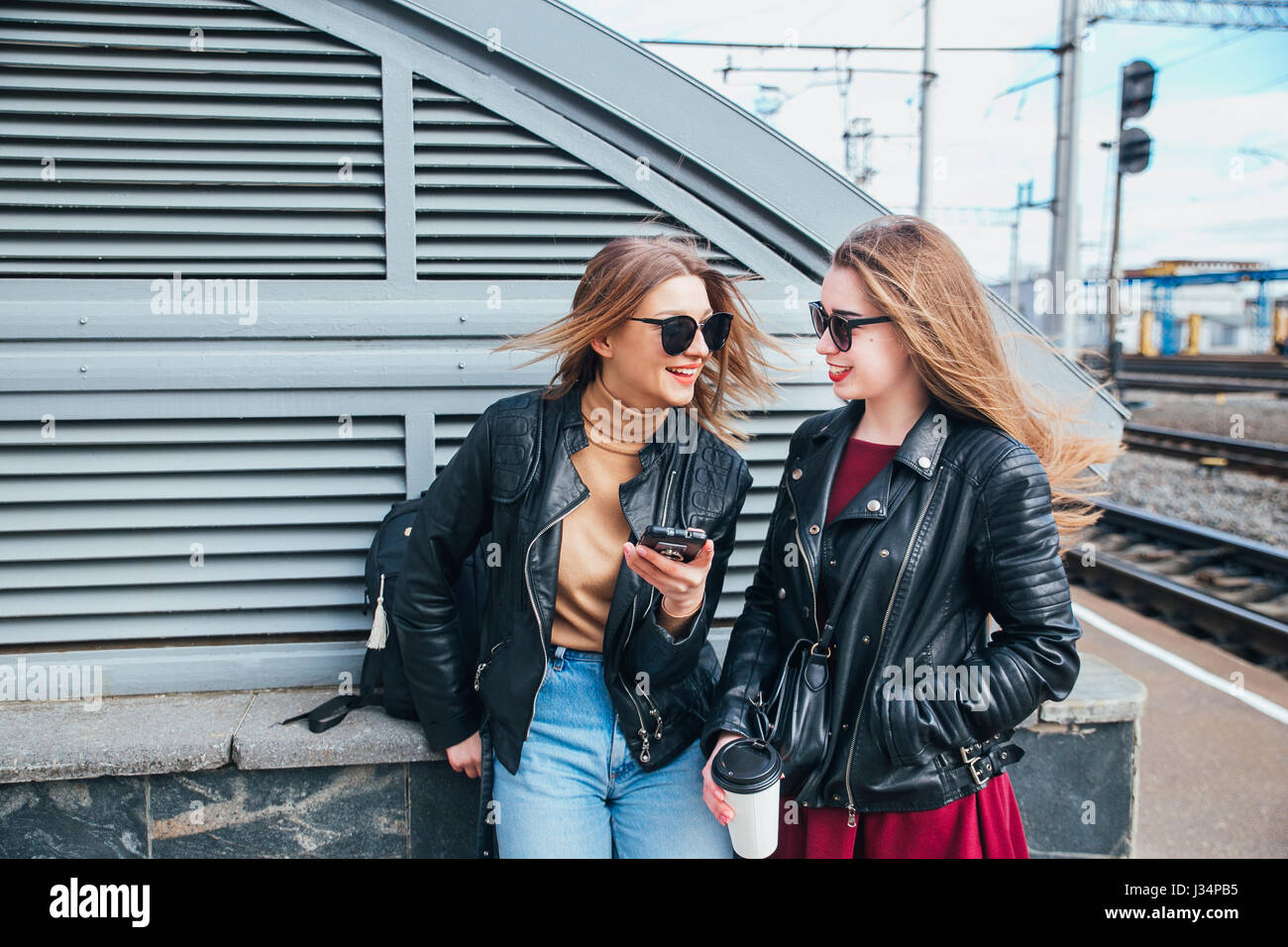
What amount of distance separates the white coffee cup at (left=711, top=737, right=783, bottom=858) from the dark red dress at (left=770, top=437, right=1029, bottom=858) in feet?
0.73

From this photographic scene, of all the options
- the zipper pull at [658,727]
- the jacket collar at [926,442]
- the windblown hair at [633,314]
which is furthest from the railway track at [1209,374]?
the zipper pull at [658,727]

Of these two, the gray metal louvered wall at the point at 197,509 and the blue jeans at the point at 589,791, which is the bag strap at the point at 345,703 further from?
the blue jeans at the point at 589,791

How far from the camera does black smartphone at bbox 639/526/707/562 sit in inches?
81.3

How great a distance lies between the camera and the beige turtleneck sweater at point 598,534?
241 centimetres

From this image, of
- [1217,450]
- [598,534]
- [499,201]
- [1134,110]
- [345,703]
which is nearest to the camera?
[598,534]

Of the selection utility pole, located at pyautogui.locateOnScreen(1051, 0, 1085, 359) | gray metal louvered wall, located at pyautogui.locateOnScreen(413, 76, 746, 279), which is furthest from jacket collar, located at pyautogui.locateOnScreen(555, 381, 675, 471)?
utility pole, located at pyautogui.locateOnScreen(1051, 0, 1085, 359)

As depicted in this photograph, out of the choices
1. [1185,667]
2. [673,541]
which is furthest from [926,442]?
[1185,667]

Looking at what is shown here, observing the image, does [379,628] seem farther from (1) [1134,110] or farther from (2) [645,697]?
(1) [1134,110]

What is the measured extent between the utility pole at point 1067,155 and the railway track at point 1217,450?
2246 millimetres

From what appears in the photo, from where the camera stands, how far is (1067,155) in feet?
46.0

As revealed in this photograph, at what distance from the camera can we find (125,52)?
120 inches

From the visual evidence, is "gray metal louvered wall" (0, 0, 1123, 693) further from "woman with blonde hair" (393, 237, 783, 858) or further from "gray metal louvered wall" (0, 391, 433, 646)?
A: "woman with blonde hair" (393, 237, 783, 858)

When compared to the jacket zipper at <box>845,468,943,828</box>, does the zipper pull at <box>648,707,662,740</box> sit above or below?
below

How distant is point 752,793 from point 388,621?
1428mm
